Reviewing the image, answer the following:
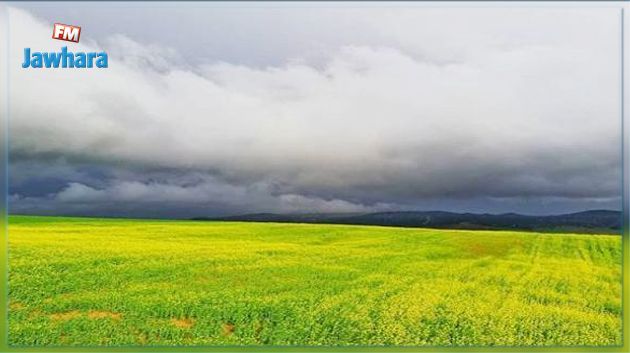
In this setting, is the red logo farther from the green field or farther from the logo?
the green field

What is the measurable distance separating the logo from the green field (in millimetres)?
2434

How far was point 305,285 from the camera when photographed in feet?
30.7

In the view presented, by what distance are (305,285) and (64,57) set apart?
450 cm

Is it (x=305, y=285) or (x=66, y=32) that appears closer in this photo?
(x=66, y=32)

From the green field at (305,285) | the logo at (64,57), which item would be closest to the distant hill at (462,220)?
the green field at (305,285)

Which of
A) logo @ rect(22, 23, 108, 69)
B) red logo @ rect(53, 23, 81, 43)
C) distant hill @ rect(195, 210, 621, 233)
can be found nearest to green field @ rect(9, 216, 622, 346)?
distant hill @ rect(195, 210, 621, 233)

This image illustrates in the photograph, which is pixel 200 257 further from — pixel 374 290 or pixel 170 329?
pixel 374 290

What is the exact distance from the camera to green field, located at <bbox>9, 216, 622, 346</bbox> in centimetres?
866

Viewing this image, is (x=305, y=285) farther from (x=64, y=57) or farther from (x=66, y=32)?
(x=66, y=32)

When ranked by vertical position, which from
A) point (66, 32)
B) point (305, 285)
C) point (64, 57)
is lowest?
point (305, 285)

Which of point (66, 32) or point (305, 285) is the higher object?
point (66, 32)

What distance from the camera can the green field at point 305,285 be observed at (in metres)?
8.66

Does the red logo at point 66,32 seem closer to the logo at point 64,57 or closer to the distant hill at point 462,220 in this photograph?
the logo at point 64,57

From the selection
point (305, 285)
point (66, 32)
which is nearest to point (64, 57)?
point (66, 32)
